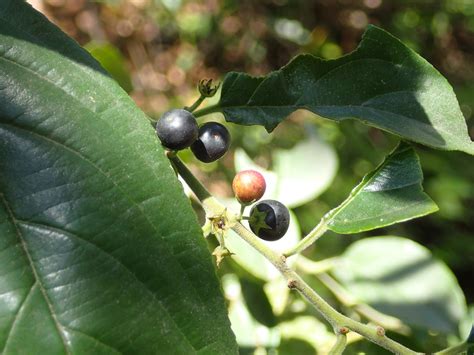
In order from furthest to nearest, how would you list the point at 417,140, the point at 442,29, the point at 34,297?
1. the point at 442,29
2. the point at 417,140
3. the point at 34,297

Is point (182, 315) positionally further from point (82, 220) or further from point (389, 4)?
point (389, 4)

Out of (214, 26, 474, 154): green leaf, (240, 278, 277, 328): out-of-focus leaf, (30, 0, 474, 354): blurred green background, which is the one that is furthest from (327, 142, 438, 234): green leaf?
(30, 0, 474, 354): blurred green background

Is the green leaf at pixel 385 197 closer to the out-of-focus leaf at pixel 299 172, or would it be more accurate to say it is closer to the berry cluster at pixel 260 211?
the berry cluster at pixel 260 211

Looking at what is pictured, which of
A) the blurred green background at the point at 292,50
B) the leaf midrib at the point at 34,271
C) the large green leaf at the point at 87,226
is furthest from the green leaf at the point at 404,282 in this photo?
the blurred green background at the point at 292,50

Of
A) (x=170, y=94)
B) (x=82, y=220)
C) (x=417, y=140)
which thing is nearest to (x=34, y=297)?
(x=82, y=220)

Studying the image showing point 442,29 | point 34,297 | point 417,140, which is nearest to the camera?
point 34,297

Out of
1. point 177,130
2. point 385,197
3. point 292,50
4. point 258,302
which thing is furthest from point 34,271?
point 292,50

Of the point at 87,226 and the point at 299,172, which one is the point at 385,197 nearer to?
the point at 87,226

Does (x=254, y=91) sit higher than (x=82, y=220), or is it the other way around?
(x=254, y=91)
